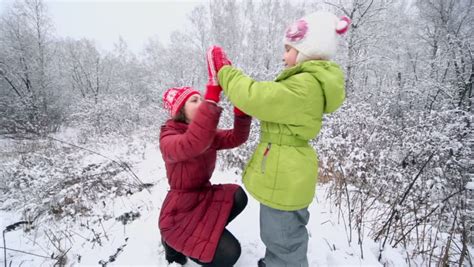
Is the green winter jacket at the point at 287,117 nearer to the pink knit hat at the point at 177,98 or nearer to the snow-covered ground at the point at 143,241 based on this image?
the pink knit hat at the point at 177,98

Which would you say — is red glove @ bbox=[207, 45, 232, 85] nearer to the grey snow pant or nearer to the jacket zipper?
the jacket zipper

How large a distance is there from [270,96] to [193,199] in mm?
962

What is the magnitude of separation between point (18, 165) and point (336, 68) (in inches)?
289

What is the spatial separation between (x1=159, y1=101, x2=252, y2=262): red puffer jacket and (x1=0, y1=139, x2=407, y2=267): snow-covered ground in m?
0.45

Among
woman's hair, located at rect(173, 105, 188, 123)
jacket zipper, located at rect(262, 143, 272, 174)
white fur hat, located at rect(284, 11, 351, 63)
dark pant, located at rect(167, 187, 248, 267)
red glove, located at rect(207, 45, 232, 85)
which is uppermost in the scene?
white fur hat, located at rect(284, 11, 351, 63)

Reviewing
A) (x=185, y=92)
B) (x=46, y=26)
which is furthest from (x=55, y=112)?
(x=185, y=92)

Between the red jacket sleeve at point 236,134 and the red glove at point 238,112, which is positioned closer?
the red glove at point 238,112

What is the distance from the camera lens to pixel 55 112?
15359 millimetres

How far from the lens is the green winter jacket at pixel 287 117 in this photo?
3.47 ft

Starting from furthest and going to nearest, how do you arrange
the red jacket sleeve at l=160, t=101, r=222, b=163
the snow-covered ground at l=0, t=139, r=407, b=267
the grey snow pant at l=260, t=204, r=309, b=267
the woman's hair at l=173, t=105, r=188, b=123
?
the snow-covered ground at l=0, t=139, r=407, b=267 < the woman's hair at l=173, t=105, r=188, b=123 < the grey snow pant at l=260, t=204, r=309, b=267 < the red jacket sleeve at l=160, t=101, r=222, b=163

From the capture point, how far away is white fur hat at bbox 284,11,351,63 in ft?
3.68

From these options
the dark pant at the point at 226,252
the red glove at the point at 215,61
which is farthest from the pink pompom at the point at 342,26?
the dark pant at the point at 226,252

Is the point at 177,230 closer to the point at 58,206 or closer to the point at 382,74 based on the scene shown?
the point at 58,206

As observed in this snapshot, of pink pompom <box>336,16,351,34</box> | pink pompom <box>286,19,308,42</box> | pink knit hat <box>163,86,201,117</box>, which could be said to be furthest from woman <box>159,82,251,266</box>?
pink pompom <box>336,16,351,34</box>
